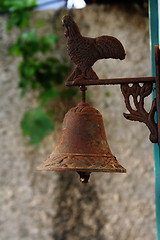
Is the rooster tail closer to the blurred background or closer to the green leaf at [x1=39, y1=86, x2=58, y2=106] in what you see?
the blurred background

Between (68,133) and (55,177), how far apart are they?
1513mm

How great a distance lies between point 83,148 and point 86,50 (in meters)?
0.30

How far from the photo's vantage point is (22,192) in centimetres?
268

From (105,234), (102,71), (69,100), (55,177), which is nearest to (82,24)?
(102,71)

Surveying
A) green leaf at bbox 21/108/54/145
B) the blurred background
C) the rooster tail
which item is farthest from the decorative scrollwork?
green leaf at bbox 21/108/54/145

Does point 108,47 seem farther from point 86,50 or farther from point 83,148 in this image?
point 83,148

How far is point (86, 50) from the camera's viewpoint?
1.23 metres

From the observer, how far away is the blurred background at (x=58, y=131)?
2.60 metres

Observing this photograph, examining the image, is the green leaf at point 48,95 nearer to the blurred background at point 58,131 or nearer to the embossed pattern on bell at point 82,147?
the blurred background at point 58,131

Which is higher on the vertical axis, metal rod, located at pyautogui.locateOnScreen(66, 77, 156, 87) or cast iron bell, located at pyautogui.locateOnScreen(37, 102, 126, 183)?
metal rod, located at pyautogui.locateOnScreen(66, 77, 156, 87)

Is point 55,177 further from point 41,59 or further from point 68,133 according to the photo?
point 68,133

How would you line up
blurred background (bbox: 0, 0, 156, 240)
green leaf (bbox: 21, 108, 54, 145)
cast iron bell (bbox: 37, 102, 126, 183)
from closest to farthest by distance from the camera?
1. cast iron bell (bbox: 37, 102, 126, 183)
2. blurred background (bbox: 0, 0, 156, 240)
3. green leaf (bbox: 21, 108, 54, 145)

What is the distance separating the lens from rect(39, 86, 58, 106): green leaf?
2811 mm

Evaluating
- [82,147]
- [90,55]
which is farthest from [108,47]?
[82,147]
